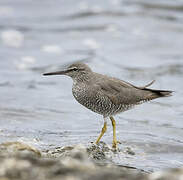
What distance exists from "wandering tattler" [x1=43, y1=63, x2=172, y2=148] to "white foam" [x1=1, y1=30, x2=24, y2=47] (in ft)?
26.2

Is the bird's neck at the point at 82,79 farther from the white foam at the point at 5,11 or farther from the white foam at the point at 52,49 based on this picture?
the white foam at the point at 5,11

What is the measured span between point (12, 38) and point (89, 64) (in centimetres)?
356

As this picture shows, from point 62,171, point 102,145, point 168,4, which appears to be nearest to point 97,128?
point 102,145

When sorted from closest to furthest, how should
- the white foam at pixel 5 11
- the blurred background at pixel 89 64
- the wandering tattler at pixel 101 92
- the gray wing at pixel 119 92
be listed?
the wandering tattler at pixel 101 92 → the gray wing at pixel 119 92 → the blurred background at pixel 89 64 → the white foam at pixel 5 11

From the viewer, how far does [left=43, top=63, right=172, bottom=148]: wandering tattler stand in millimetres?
7587

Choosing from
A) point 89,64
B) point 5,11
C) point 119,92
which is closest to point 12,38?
point 5,11

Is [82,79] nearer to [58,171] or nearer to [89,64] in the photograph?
[58,171]

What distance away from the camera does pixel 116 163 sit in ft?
22.8

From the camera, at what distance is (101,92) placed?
766cm

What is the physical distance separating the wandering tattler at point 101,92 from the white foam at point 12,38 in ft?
26.2

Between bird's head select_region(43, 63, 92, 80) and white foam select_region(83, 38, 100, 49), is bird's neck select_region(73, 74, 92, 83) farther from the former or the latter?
white foam select_region(83, 38, 100, 49)

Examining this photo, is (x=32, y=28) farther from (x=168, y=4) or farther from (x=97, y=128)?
(x=97, y=128)

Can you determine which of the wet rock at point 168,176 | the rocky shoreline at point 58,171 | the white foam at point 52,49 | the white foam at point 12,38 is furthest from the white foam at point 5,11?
the wet rock at point 168,176

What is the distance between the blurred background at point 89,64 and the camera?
8453mm
